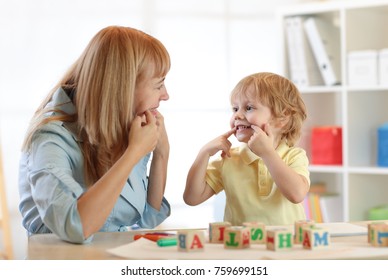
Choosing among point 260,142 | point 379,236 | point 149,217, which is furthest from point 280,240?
point 149,217

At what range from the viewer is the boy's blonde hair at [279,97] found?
170 centimetres

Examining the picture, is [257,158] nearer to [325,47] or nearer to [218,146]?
[218,146]

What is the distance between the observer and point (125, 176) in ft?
4.44

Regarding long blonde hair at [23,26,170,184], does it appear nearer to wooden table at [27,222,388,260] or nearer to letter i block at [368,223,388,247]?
wooden table at [27,222,388,260]

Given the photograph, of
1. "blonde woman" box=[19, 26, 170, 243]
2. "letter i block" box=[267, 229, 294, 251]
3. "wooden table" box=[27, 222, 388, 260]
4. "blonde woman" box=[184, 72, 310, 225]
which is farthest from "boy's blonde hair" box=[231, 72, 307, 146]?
"letter i block" box=[267, 229, 294, 251]

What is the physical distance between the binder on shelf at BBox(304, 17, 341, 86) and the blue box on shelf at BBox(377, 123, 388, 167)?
1.04 ft

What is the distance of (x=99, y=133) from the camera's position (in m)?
1.48

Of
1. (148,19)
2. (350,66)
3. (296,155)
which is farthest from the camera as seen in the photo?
(148,19)

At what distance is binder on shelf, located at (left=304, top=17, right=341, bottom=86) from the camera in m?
3.38

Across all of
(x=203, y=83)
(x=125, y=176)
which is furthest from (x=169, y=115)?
(x=125, y=176)

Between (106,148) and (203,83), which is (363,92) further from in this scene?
(106,148)

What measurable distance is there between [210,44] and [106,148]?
239 cm

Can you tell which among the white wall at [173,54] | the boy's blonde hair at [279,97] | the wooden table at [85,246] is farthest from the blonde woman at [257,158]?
the white wall at [173,54]

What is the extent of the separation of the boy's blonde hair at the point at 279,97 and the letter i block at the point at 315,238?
Result: 569 millimetres
